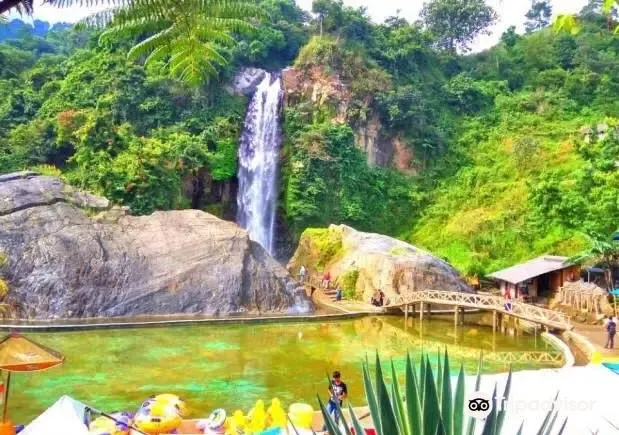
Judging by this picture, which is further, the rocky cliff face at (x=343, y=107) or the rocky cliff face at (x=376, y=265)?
the rocky cliff face at (x=343, y=107)

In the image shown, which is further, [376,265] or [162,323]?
[376,265]

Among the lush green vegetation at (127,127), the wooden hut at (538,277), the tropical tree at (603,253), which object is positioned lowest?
the wooden hut at (538,277)

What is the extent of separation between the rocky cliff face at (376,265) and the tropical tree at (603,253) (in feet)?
15.1

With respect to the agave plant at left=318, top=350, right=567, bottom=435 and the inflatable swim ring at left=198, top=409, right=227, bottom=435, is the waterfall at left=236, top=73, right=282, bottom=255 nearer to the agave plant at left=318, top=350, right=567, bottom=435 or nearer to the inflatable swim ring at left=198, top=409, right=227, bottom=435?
the inflatable swim ring at left=198, top=409, right=227, bottom=435

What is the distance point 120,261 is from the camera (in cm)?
1942

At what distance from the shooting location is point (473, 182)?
33.1m

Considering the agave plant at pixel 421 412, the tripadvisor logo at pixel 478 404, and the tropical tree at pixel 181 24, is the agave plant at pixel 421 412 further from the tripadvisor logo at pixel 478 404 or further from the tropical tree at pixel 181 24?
the tropical tree at pixel 181 24

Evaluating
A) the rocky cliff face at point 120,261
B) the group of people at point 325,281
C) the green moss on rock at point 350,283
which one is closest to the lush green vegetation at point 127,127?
the rocky cliff face at point 120,261

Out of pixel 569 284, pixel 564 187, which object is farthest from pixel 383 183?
pixel 569 284

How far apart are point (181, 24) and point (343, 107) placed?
2904 cm

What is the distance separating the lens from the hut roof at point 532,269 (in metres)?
21.3

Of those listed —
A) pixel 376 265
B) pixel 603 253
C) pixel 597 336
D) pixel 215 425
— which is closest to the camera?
pixel 215 425

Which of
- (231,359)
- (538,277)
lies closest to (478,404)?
(231,359)

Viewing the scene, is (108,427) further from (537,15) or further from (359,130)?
(537,15)
